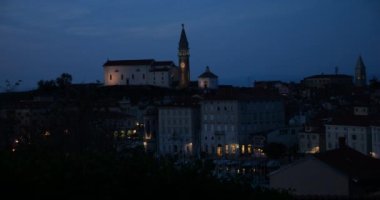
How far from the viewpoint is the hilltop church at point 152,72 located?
8350cm

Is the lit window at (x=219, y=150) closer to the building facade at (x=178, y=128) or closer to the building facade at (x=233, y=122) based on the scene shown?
the building facade at (x=233, y=122)

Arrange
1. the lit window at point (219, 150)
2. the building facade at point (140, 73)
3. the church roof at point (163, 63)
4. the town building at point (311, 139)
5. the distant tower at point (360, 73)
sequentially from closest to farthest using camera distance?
the town building at point (311, 139) → the lit window at point (219, 150) → the building facade at point (140, 73) → the church roof at point (163, 63) → the distant tower at point (360, 73)

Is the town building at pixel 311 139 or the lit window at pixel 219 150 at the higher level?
the town building at pixel 311 139

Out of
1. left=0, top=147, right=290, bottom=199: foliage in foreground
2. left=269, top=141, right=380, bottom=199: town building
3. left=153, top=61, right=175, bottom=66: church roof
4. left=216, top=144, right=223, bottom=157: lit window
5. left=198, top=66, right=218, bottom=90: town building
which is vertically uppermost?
left=153, top=61, right=175, bottom=66: church roof

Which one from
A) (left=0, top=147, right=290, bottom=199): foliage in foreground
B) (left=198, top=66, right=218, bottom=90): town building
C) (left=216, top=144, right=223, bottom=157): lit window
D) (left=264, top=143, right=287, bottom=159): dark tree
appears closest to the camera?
(left=0, top=147, right=290, bottom=199): foliage in foreground

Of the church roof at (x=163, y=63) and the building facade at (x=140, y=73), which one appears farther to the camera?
the church roof at (x=163, y=63)

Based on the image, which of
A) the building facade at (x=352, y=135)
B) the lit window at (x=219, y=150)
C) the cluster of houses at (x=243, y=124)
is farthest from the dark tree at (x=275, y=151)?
the lit window at (x=219, y=150)

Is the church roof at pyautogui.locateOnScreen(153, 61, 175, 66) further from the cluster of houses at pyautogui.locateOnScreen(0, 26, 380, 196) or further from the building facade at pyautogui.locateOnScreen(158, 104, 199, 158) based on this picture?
the building facade at pyautogui.locateOnScreen(158, 104, 199, 158)

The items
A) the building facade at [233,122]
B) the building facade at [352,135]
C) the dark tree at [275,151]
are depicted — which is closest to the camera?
the building facade at [352,135]

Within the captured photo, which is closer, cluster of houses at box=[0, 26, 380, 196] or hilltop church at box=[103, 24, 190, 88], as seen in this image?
cluster of houses at box=[0, 26, 380, 196]

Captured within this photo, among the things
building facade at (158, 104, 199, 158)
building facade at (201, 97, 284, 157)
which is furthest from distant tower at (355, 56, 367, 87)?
building facade at (158, 104, 199, 158)

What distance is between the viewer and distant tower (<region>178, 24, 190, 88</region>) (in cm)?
8443

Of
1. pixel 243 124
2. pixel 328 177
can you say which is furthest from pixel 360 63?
pixel 328 177

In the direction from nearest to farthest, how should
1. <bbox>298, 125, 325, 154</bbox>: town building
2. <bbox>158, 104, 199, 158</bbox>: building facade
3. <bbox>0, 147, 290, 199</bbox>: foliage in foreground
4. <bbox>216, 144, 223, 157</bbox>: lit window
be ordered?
<bbox>0, 147, 290, 199</bbox>: foliage in foreground
<bbox>298, 125, 325, 154</bbox>: town building
<bbox>216, 144, 223, 157</bbox>: lit window
<bbox>158, 104, 199, 158</bbox>: building facade
